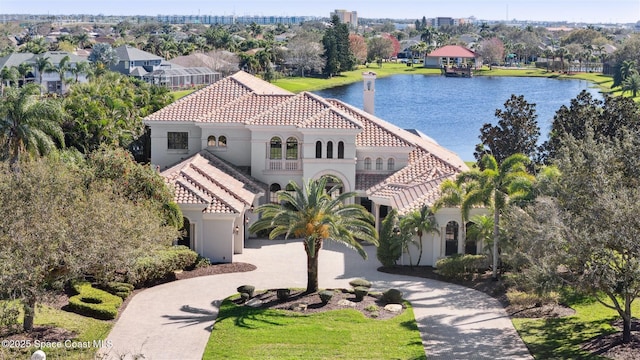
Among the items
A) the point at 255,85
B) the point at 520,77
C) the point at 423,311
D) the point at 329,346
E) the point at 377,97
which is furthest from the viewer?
the point at 520,77

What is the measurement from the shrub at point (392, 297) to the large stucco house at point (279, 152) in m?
6.99

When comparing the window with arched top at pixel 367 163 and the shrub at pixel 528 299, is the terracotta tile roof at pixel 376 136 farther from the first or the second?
the shrub at pixel 528 299

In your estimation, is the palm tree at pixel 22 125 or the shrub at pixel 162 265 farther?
the palm tree at pixel 22 125

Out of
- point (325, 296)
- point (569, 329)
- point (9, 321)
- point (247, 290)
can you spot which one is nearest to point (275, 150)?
point (247, 290)

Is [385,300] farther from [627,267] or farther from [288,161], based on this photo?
[288,161]

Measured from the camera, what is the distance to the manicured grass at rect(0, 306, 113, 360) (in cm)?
2522

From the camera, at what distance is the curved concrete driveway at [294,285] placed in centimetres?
2776

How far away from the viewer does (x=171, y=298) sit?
32906mm

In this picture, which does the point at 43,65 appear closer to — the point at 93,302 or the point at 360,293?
the point at 93,302

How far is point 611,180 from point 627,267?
3513 mm

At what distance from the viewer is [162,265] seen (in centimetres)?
3431

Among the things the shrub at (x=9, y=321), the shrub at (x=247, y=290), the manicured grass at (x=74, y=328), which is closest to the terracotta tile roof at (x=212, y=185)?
the shrub at (x=247, y=290)

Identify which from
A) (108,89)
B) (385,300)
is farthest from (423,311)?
(108,89)

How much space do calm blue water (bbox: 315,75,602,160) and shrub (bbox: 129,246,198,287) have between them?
148ft
